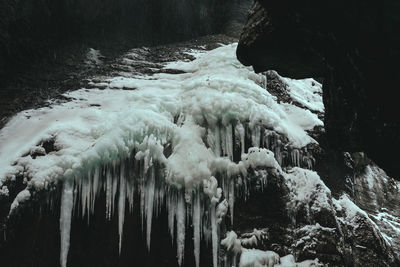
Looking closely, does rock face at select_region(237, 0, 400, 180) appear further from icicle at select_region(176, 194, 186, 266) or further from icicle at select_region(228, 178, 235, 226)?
icicle at select_region(176, 194, 186, 266)

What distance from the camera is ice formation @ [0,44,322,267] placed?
18.5ft

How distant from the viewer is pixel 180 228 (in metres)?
5.86

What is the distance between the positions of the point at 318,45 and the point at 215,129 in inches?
110

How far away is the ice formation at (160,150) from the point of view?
564 cm

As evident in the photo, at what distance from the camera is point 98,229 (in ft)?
18.3

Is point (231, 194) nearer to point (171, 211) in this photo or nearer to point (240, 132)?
point (171, 211)

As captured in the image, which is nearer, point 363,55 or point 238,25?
point 363,55

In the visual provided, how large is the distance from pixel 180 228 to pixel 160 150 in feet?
4.85

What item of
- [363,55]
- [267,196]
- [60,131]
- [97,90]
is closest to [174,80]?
[97,90]

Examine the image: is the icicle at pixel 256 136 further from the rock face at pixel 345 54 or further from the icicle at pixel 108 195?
the icicle at pixel 108 195

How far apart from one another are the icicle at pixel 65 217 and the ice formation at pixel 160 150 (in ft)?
0.05

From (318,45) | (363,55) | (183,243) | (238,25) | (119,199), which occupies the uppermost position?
(238,25)

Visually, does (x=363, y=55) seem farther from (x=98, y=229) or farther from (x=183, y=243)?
(x=98, y=229)

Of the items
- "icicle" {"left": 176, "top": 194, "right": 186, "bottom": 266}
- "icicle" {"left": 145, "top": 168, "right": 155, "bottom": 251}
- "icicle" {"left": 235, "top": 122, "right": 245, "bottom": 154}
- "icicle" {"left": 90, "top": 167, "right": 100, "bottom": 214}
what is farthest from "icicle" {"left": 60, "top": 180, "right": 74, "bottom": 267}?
"icicle" {"left": 235, "top": 122, "right": 245, "bottom": 154}
